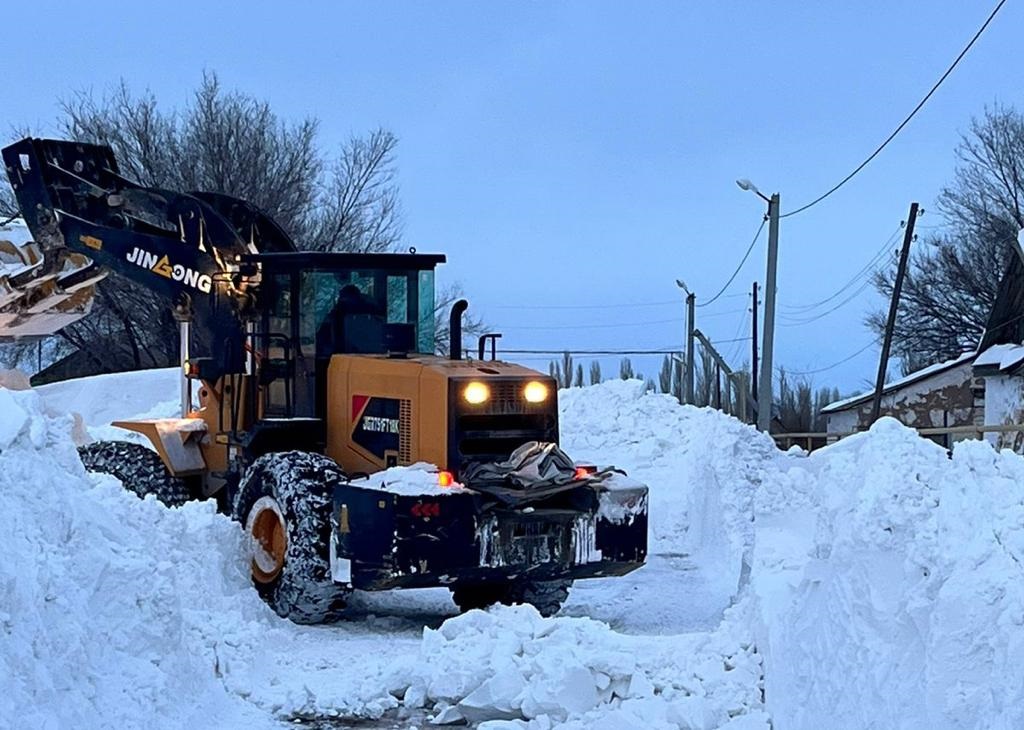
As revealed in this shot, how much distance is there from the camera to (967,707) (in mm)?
6305

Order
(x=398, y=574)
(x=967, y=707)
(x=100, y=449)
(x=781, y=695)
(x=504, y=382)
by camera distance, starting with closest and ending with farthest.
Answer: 1. (x=967, y=707)
2. (x=781, y=695)
3. (x=398, y=574)
4. (x=504, y=382)
5. (x=100, y=449)

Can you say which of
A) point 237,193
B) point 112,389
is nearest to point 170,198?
point 112,389

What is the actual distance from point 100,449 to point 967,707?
8746 millimetres

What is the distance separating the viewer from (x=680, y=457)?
19.3 metres

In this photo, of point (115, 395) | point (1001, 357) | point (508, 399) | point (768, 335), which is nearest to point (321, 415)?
point (508, 399)

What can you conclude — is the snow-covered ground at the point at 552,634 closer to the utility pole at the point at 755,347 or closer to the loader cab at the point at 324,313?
the loader cab at the point at 324,313

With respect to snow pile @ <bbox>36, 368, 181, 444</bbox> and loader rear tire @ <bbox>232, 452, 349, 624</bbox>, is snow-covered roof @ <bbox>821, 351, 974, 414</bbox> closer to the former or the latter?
snow pile @ <bbox>36, 368, 181, 444</bbox>

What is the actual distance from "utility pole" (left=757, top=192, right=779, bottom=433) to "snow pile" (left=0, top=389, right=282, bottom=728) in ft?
57.8

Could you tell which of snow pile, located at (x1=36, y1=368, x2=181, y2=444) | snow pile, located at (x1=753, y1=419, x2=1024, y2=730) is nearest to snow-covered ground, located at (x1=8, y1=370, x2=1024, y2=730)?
snow pile, located at (x1=753, y1=419, x2=1024, y2=730)

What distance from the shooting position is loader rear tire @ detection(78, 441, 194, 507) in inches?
500

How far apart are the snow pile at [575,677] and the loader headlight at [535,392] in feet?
8.36

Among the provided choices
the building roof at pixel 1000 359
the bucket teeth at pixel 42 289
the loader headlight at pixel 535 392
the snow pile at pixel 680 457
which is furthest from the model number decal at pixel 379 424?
the building roof at pixel 1000 359

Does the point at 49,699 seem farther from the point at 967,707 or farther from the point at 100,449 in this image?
the point at 100,449

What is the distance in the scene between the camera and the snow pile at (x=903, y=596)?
21.1ft
